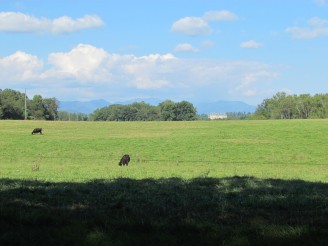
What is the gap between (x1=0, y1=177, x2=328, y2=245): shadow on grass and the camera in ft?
19.3

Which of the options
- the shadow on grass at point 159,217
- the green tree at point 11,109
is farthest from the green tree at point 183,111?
the shadow on grass at point 159,217

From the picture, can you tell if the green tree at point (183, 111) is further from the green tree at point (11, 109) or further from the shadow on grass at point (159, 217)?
the shadow on grass at point (159, 217)

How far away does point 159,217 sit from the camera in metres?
7.51

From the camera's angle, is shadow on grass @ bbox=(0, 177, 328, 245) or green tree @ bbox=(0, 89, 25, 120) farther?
green tree @ bbox=(0, 89, 25, 120)

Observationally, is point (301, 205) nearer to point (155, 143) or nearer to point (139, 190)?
point (139, 190)

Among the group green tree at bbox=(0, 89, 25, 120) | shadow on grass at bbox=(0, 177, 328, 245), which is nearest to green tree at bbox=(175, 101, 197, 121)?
green tree at bbox=(0, 89, 25, 120)

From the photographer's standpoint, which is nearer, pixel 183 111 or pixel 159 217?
pixel 159 217

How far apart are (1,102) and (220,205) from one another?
158070 mm

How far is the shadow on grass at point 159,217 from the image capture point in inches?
231

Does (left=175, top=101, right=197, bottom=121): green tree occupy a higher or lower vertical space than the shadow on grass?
higher

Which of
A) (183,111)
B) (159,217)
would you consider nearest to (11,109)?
(183,111)

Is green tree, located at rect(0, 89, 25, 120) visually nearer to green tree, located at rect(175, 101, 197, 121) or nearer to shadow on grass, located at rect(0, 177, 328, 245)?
green tree, located at rect(175, 101, 197, 121)

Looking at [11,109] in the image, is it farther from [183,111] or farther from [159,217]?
[159,217]

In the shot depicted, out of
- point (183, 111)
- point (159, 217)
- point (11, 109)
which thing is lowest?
point (159, 217)
